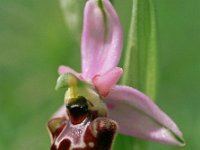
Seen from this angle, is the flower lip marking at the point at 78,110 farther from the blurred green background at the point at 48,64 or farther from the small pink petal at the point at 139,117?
the blurred green background at the point at 48,64

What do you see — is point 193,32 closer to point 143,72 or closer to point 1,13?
point 1,13

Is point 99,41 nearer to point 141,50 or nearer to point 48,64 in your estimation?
point 141,50

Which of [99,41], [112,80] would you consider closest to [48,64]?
[99,41]

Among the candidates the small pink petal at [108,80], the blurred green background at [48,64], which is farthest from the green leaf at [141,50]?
the blurred green background at [48,64]

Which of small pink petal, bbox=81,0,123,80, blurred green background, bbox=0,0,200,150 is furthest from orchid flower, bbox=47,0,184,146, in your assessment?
blurred green background, bbox=0,0,200,150

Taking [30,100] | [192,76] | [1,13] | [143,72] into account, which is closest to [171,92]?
[192,76]

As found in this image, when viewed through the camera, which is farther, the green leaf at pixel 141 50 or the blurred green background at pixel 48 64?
the blurred green background at pixel 48 64

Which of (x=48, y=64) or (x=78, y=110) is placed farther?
(x=48, y=64)
